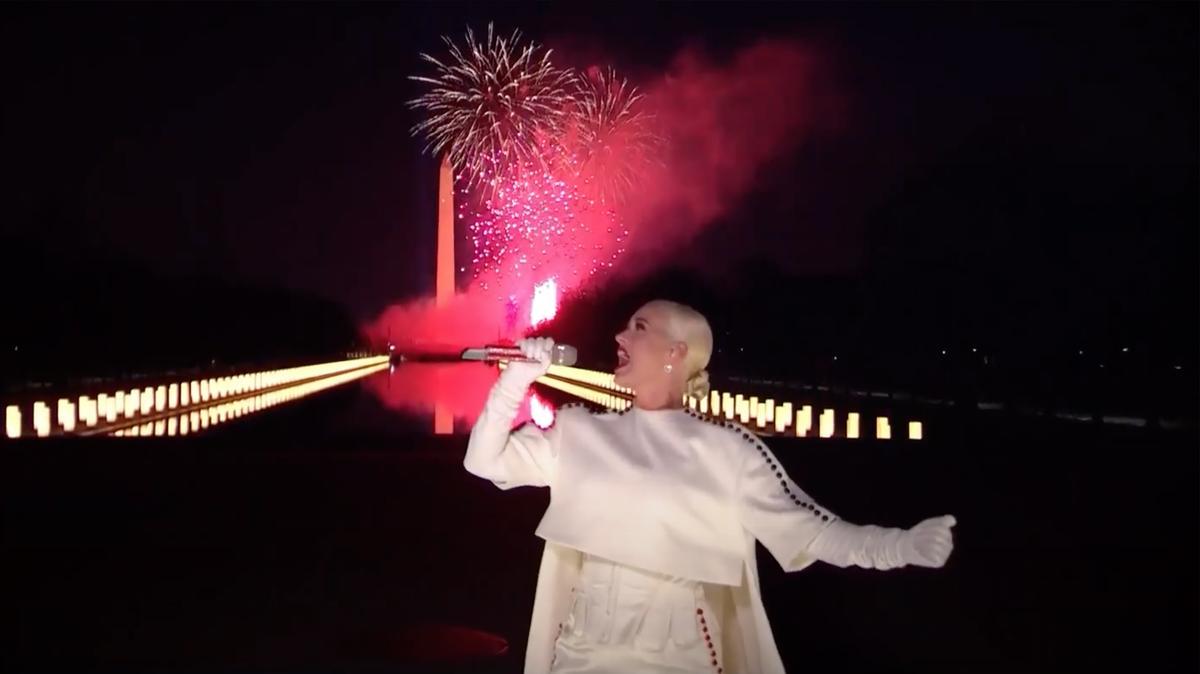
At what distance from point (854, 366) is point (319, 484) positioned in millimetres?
14244

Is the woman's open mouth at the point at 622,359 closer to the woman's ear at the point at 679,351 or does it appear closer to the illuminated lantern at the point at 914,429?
the woman's ear at the point at 679,351

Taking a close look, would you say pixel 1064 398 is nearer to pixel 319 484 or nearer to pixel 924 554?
pixel 319 484

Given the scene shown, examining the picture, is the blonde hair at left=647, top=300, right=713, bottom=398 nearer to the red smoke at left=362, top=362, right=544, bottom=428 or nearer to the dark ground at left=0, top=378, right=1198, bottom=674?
the dark ground at left=0, top=378, right=1198, bottom=674

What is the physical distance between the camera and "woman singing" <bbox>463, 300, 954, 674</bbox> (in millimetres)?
2469

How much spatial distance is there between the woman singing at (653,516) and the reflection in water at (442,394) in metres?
7.81

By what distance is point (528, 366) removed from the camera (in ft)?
8.03

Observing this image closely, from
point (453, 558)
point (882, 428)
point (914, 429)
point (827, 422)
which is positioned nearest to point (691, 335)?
point (453, 558)

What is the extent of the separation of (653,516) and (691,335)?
39 cm

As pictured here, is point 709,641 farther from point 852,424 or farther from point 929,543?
point 852,424

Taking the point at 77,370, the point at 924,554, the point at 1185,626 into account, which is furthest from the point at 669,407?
the point at 77,370

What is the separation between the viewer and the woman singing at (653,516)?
8.10ft

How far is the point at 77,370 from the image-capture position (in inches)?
766

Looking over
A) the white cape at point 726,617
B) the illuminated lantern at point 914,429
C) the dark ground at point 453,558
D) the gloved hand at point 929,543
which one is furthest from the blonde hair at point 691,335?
the illuminated lantern at point 914,429

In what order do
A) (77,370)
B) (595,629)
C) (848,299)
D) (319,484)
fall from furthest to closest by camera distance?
(848,299) < (77,370) < (319,484) < (595,629)
